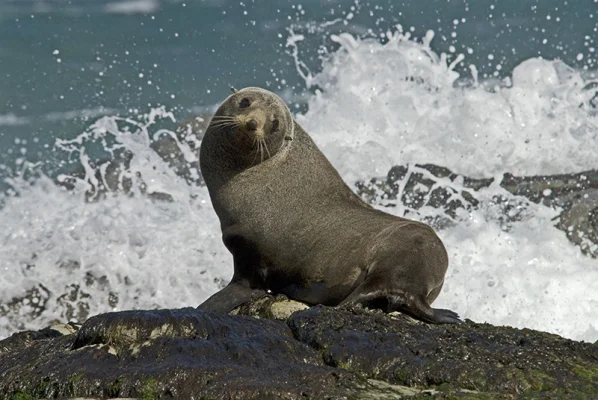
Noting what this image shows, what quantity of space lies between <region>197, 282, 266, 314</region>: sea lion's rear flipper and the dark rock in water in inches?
205

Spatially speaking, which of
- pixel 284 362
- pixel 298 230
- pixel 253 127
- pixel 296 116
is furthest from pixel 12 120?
pixel 284 362

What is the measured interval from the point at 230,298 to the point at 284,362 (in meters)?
3.05

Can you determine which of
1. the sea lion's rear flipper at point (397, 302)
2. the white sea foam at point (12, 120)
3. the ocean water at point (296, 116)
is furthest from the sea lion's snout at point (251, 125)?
the white sea foam at point (12, 120)

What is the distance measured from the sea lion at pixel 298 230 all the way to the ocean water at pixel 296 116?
2.97 metres

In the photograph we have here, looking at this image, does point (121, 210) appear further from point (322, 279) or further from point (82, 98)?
point (82, 98)

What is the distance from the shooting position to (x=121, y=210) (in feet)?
43.2

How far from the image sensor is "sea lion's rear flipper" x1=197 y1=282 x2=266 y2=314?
734 cm

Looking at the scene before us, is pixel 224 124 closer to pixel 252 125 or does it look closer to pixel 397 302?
pixel 252 125

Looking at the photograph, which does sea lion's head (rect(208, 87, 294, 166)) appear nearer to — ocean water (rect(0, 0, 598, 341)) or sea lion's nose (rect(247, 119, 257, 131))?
sea lion's nose (rect(247, 119, 257, 131))

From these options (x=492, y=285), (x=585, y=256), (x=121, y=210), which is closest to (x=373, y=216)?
(x=492, y=285)

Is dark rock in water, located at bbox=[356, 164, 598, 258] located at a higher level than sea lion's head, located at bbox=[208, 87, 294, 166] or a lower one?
lower

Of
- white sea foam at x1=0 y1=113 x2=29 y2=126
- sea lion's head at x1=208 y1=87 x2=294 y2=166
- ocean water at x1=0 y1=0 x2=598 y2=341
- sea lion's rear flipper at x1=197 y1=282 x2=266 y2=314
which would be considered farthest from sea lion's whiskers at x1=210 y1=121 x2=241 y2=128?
white sea foam at x1=0 y1=113 x2=29 y2=126

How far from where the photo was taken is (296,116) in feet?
54.0

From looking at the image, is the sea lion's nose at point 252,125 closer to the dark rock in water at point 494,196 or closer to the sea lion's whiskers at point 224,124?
the sea lion's whiskers at point 224,124
